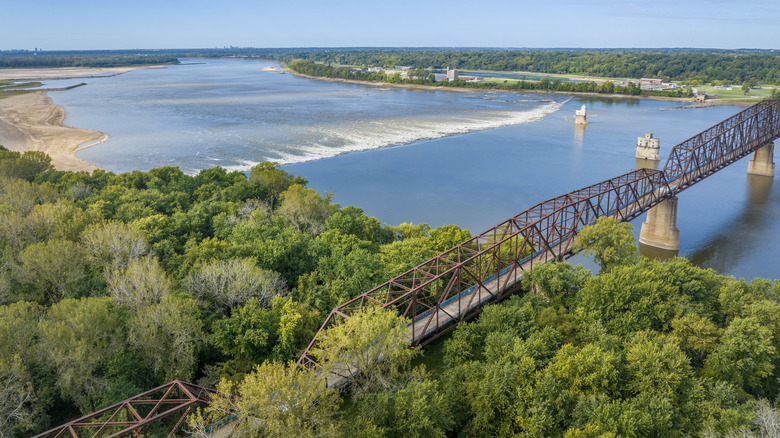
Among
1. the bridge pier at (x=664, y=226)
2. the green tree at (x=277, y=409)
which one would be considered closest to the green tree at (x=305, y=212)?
the green tree at (x=277, y=409)

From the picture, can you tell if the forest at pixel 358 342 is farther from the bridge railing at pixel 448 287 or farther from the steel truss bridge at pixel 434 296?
the bridge railing at pixel 448 287

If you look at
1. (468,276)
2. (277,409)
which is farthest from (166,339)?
(468,276)

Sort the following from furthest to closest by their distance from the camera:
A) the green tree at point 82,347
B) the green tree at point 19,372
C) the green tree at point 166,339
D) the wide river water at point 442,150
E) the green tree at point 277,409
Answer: the wide river water at point 442,150 < the green tree at point 166,339 < the green tree at point 82,347 < the green tree at point 19,372 < the green tree at point 277,409

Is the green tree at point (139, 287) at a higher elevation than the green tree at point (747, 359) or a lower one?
higher

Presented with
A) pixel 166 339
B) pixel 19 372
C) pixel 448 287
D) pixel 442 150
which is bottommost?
pixel 166 339

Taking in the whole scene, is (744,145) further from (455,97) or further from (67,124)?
(67,124)

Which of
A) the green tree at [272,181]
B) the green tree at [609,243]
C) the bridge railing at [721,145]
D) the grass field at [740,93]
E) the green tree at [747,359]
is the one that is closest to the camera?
the green tree at [747,359]

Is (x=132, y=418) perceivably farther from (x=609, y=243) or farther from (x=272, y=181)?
(x=272, y=181)

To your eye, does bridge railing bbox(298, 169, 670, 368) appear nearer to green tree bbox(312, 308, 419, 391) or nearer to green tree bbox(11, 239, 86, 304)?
green tree bbox(312, 308, 419, 391)
